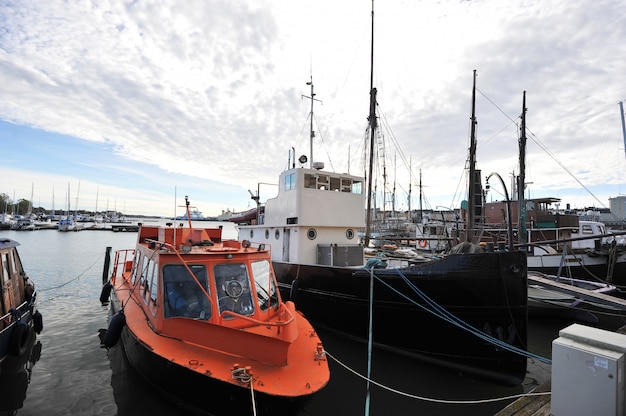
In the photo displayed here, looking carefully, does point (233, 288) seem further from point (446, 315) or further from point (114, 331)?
point (446, 315)

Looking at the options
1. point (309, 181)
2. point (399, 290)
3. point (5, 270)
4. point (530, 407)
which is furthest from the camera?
point (309, 181)

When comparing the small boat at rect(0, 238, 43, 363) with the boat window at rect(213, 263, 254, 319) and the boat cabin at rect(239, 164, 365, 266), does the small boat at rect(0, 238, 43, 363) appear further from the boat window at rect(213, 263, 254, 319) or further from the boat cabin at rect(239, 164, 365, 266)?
the boat cabin at rect(239, 164, 365, 266)

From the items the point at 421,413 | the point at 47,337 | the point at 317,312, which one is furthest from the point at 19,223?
the point at 421,413

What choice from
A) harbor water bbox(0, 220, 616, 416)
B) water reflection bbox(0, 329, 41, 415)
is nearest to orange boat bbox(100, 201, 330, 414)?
harbor water bbox(0, 220, 616, 416)

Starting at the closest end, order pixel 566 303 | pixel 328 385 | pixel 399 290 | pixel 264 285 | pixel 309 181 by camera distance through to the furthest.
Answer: pixel 264 285, pixel 328 385, pixel 399 290, pixel 309 181, pixel 566 303

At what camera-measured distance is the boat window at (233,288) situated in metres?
5.75

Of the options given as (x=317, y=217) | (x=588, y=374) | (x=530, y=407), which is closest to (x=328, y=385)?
(x=530, y=407)

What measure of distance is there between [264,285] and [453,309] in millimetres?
5116

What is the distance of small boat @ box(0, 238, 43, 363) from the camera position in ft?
23.6

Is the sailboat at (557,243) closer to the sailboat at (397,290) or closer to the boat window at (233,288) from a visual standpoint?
the sailboat at (397,290)

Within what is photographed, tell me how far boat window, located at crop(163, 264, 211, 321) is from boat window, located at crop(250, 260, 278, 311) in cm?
100

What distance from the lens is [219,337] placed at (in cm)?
509

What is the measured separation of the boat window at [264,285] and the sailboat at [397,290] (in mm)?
2265

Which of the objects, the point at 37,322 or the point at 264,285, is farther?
the point at 37,322
